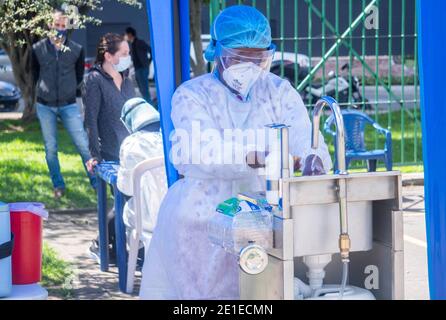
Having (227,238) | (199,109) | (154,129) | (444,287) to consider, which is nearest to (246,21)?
(199,109)

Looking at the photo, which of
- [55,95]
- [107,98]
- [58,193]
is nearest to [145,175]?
[107,98]

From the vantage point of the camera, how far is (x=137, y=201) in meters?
5.82

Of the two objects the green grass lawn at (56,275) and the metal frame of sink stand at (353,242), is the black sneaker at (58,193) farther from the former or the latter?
the metal frame of sink stand at (353,242)

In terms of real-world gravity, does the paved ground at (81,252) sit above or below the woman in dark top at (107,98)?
below

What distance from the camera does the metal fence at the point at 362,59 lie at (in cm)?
1009

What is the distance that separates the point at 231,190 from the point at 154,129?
81.5 inches

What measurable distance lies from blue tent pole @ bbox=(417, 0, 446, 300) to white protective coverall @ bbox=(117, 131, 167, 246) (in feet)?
7.12

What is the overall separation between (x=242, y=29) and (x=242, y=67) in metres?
0.16

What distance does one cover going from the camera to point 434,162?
3957 mm

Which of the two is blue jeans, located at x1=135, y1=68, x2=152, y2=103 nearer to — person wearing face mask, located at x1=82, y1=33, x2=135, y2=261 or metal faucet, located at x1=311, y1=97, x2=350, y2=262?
person wearing face mask, located at x1=82, y1=33, x2=135, y2=261

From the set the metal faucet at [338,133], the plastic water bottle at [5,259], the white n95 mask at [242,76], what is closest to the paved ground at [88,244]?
the plastic water bottle at [5,259]

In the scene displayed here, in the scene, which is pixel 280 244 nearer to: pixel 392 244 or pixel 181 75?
pixel 392 244

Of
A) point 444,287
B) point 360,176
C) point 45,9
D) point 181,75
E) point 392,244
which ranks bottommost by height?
point 444,287

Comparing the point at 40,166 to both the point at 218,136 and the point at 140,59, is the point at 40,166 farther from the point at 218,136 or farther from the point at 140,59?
the point at 218,136
